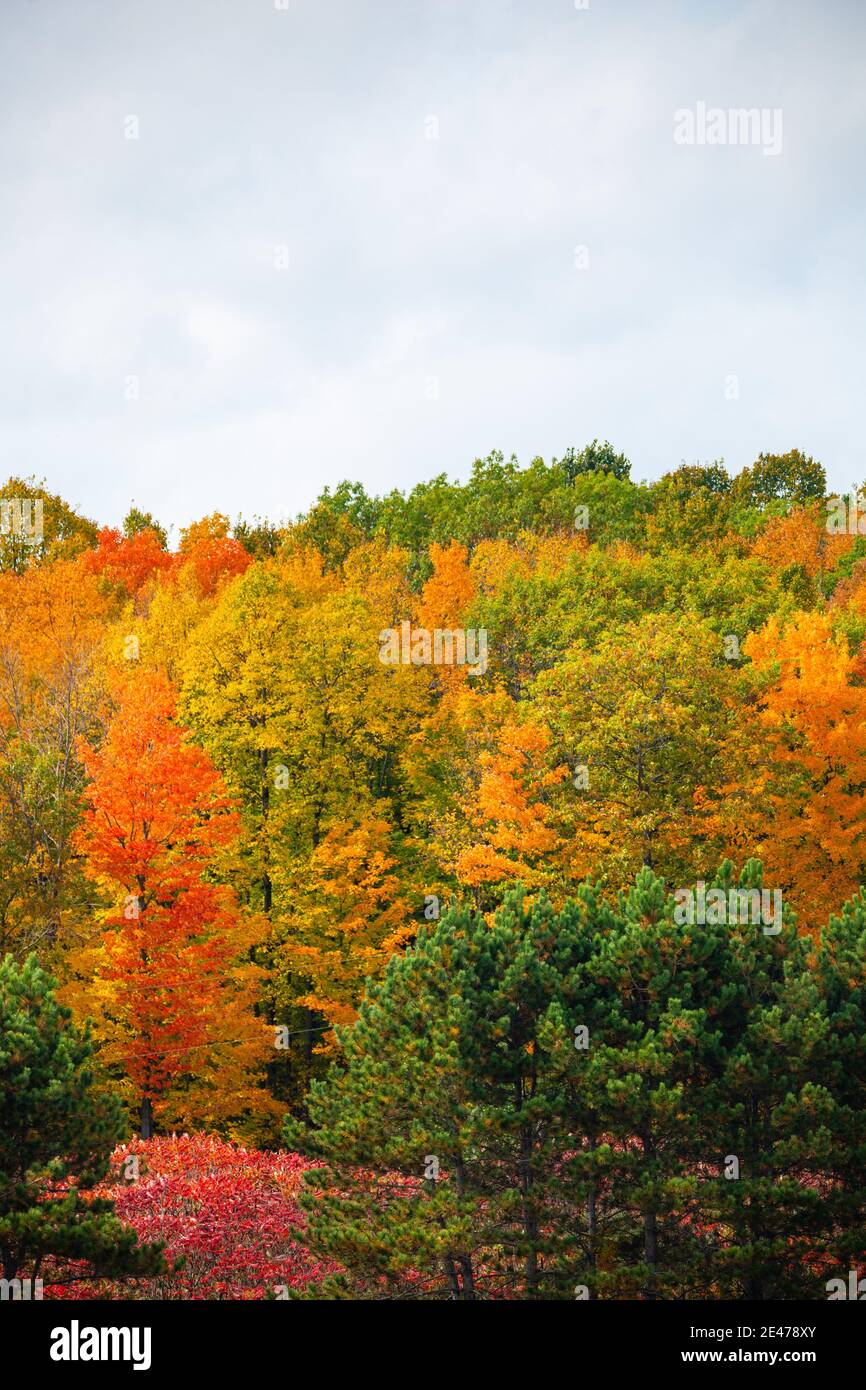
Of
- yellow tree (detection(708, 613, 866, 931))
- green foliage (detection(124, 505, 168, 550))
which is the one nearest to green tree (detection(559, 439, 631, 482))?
green foliage (detection(124, 505, 168, 550))

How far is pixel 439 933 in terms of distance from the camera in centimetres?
1852

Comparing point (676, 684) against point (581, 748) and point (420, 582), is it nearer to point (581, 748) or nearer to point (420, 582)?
point (581, 748)

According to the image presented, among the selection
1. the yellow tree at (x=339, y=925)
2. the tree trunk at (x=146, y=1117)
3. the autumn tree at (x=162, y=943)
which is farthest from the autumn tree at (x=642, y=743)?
the tree trunk at (x=146, y=1117)

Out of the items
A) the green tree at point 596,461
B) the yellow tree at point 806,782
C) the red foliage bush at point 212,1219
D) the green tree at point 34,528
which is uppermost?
the green tree at point 596,461

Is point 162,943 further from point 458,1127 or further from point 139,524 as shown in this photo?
point 139,524

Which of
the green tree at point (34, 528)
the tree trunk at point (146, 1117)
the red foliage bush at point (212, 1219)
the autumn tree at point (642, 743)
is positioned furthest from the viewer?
the green tree at point (34, 528)

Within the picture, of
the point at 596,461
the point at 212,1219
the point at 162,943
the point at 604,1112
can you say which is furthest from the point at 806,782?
the point at 596,461

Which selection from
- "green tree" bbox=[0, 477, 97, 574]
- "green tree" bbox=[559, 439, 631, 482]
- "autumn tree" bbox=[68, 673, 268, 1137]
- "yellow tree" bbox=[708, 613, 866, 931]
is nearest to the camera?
"autumn tree" bbox=[68, 673, 268, 1137]

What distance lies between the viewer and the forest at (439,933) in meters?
17.2

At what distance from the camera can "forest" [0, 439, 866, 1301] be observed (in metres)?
17.2

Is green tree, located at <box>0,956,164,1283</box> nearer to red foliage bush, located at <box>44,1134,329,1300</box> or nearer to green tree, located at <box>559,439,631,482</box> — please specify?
red foliage bush, located at <box>44,1134,329,1300</box>

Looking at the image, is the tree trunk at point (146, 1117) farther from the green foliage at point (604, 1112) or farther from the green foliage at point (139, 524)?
the green foliage at point (139, 524)
